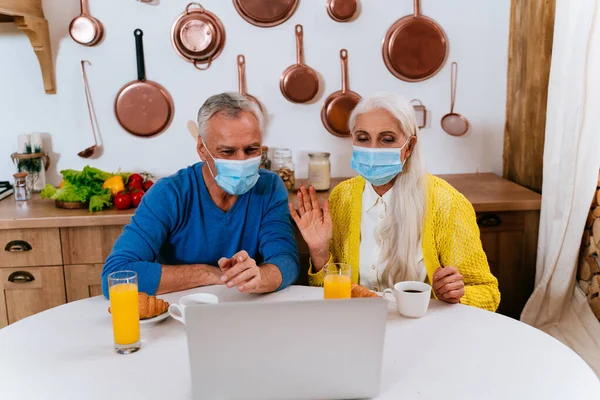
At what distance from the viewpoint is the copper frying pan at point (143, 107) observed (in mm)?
2887

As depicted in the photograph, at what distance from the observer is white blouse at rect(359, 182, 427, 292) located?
6.21 ft

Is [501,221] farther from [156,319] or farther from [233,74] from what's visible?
[156,319]

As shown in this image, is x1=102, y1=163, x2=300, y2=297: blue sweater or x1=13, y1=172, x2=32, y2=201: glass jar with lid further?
x1=13, y1=172, x2=32, y2=201: glass jar with lid

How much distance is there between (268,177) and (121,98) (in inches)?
48.5

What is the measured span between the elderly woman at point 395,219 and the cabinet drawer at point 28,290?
4.06ft

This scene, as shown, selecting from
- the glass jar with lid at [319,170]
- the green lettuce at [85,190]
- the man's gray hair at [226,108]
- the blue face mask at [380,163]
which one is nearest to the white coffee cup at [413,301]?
the blue face mask at [380,163]

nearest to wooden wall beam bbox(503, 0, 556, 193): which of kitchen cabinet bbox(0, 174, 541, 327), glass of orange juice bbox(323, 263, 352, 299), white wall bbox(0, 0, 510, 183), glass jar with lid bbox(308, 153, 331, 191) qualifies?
white wall bbox(0, 0, 510, 183)

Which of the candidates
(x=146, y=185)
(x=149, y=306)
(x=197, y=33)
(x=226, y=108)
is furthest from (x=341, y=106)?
(x=149, y=306)

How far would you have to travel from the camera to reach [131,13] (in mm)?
2838

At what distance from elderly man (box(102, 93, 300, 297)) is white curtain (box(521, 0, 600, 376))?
114 cm

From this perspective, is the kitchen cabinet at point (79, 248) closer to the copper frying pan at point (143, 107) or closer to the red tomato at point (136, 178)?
the red tomato at point (136, 178)

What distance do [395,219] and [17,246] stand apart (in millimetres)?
1573

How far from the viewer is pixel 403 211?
1852mm

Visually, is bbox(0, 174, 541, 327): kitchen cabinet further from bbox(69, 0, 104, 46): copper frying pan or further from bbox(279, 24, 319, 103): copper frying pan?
bbox(69, 0, 104, 46): copper frying pan
